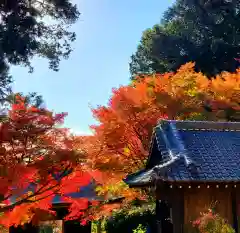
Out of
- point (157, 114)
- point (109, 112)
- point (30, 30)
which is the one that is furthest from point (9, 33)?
point (157, 114)

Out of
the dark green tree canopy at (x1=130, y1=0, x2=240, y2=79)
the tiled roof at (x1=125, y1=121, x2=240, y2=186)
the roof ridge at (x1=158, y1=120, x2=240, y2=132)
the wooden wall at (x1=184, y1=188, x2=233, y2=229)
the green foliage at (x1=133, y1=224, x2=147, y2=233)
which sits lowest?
the green foliage at (x1=133, y1=224, x2=147, y2=233)

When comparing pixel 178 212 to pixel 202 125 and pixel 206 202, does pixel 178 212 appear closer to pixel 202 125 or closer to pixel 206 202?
pixel 206 202

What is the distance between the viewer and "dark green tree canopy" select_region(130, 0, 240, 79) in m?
26.5

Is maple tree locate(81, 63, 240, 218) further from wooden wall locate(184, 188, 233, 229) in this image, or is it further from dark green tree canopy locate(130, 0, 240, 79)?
dark green tree canopy locate(130, 0, 240, 79)

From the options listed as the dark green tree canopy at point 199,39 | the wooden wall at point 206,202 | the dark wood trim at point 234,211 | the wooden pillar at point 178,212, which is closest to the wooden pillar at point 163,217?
the wooden pillar at point 178,212

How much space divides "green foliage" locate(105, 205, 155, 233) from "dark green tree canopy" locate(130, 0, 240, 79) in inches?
531

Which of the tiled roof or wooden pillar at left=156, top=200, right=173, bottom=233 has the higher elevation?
the tiled roof

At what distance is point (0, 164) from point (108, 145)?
4.85m

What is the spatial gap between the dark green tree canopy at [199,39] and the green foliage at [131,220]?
13.5 meters

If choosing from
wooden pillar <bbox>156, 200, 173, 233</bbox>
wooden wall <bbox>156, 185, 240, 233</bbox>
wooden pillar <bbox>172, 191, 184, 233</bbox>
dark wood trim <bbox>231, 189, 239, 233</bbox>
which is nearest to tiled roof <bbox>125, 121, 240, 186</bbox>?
wooden wall <bbox>156, 185, 240, 233</bbox>

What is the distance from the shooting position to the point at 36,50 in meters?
15.4

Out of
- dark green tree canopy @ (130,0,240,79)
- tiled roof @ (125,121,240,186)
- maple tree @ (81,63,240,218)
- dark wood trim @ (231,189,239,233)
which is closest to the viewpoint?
tiled roof @ (125,121,240,186)

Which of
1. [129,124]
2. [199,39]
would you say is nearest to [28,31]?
[129,124]

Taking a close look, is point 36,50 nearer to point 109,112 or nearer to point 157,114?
point 109,112
